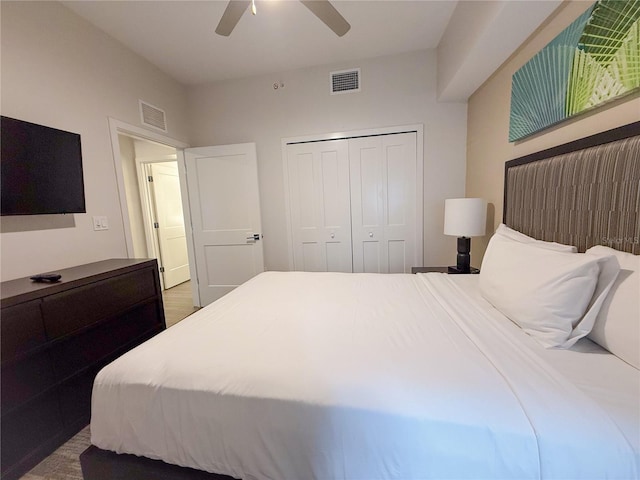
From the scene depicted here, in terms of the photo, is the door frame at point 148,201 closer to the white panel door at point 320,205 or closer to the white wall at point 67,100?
the white wall at point 67,100

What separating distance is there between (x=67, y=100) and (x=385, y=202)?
116 inches

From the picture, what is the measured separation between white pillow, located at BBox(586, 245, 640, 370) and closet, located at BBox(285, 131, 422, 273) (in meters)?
2.09

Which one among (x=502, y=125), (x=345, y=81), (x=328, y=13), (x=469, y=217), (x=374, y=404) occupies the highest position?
(x=345, y=81)

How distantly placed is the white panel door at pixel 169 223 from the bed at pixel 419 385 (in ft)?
11.4

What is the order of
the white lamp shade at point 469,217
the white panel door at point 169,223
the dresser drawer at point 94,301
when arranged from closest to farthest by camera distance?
the dresser drawer at point 94,301, the white lamp shade at point 469,217, the white panel door at point 169,223

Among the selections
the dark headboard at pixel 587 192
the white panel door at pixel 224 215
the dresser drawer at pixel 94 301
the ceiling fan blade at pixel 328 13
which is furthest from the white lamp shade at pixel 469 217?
the dresser drawer at pixel 94 301

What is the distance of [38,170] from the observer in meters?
1.69

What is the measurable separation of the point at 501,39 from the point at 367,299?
1.90 m

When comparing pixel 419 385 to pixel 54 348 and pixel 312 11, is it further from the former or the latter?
pixel 312 11

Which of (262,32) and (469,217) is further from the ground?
(262,32)

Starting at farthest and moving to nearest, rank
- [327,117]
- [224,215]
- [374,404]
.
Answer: [224,215], [327,117], [374,404]

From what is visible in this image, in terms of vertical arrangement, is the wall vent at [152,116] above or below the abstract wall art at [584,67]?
above

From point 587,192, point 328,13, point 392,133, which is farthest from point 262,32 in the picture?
point 587,192

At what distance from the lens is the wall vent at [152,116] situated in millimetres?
2665
